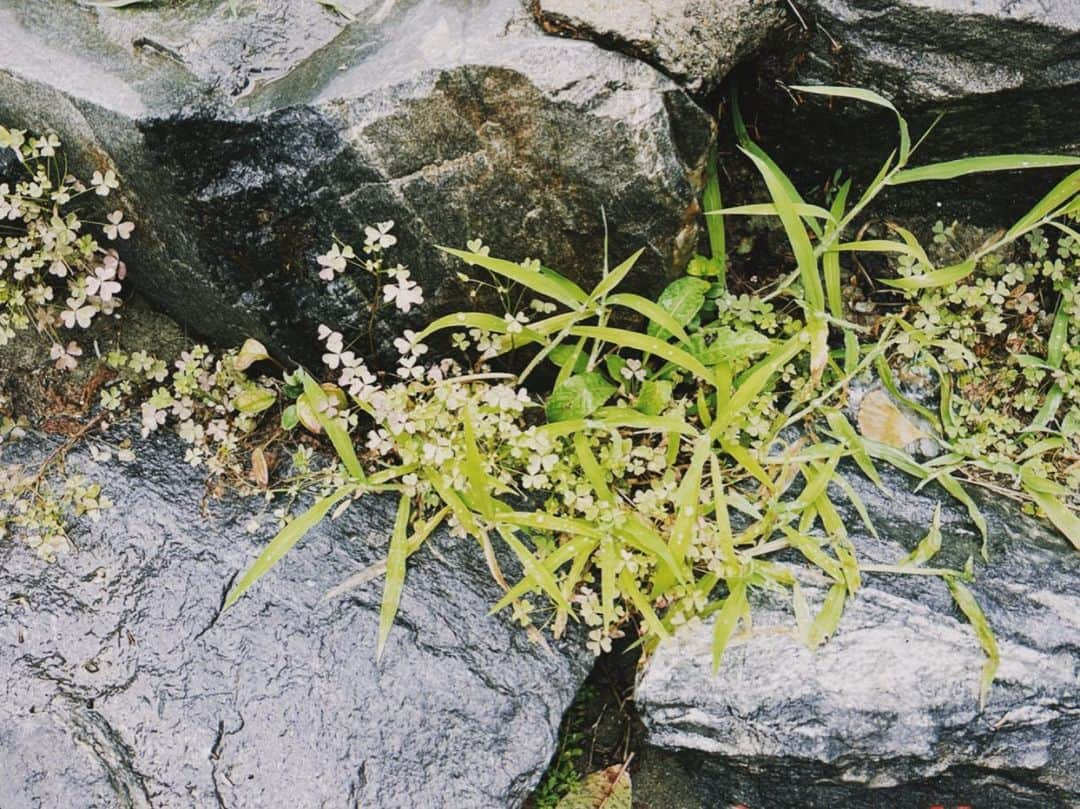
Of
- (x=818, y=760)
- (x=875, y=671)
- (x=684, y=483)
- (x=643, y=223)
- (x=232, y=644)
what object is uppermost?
(x=643, y=223)

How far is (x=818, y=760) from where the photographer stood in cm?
292

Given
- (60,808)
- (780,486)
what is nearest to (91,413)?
(60,808)

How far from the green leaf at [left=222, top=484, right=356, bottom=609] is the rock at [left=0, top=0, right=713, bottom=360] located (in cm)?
67

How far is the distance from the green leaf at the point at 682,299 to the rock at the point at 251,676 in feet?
3.41

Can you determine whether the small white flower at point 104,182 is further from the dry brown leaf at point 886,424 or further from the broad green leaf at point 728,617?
the dry brown leaf at point 886,424

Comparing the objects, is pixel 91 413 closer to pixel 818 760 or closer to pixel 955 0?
pixel 818 760

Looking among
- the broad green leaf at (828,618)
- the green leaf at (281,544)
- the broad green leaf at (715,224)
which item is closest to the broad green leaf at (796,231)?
the broad green leaf at (715,224)

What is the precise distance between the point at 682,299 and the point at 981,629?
1.41 m

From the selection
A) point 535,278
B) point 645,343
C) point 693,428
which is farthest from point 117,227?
point 693,428

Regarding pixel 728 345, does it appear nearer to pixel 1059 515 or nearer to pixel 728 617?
pixel 728 617

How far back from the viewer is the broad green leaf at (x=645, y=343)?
3.00 m

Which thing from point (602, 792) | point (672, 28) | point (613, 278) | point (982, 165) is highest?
point (672, 28)

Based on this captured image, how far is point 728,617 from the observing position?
295cm

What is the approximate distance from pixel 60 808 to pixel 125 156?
195 centimetres
